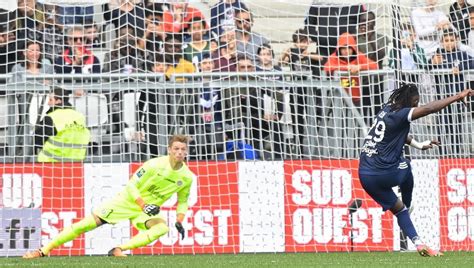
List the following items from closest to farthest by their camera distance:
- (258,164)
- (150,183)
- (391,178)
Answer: (391,178) → (150,183) → (258,164)

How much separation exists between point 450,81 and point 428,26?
95cm

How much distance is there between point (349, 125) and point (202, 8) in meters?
2.94

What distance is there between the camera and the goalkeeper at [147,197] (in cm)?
1332

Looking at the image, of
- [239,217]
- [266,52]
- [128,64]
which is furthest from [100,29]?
[239,217]

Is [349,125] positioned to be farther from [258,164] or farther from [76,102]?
[76,102]

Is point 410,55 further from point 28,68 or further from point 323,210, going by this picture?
point 28,68

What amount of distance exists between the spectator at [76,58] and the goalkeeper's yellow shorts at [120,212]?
2.87 meters

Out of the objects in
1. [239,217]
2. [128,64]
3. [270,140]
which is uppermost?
[128,64]

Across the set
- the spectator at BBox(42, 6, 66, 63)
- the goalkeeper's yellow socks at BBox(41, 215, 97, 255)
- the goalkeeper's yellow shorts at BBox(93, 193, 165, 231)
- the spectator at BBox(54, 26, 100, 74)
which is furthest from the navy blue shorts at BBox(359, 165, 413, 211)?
the spectator at BBox(42, 6, 66, 63)

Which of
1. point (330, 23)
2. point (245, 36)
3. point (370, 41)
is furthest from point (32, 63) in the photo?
point (370, 41)

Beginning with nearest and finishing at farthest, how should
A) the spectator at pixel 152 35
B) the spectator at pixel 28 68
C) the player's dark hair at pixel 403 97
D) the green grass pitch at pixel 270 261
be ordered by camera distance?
the green grass pitch at pixel 270 261 < the player's dark hair at pixel 403 97 < the spectator at pixel 28 68 < the spectator at pixel 152 35

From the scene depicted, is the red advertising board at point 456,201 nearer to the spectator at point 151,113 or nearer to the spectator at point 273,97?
the spectator at point 273,97

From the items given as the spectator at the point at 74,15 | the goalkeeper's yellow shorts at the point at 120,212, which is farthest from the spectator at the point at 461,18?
the goalkeeper's yellow shorts at the point at 120,212

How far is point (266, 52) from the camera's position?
1608cm
